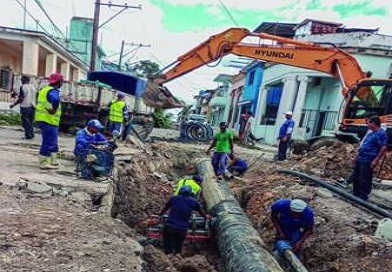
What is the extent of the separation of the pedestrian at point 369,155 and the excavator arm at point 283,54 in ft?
14.8

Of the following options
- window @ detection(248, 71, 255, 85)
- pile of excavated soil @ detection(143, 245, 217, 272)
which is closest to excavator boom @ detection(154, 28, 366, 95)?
pile of excavated soil @ detection(143, 245, 217, 272)

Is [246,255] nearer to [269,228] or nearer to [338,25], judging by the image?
[269,228]

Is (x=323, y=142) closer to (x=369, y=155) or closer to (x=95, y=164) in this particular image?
(x=369, y=155)

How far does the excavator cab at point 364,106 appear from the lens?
374 inches

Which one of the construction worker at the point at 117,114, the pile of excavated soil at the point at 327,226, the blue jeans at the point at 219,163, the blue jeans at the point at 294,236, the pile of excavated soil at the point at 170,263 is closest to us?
the pile of excavated soil at the point at 170,263

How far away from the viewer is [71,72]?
25719 millimetres

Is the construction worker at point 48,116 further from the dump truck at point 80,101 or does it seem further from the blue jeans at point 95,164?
the dump truck at point 80,101

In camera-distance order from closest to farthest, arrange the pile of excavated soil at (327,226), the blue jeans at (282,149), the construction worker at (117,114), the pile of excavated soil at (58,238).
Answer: the pile of excavated soil at (58,238) < the pile of excavated soil at (327,226) < the construction worker at (117,114) < the blue jeans at (282,149)

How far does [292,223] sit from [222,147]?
4284mm

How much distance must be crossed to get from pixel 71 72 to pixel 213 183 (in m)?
20.2

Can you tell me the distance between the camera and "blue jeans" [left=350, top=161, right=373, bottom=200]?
6449mm

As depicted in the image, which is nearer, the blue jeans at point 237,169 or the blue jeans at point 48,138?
the blue jeans at point 48,138

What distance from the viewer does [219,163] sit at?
9.43 metres

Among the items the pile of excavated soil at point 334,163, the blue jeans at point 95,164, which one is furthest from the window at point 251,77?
the blue jeans at point 95,164
